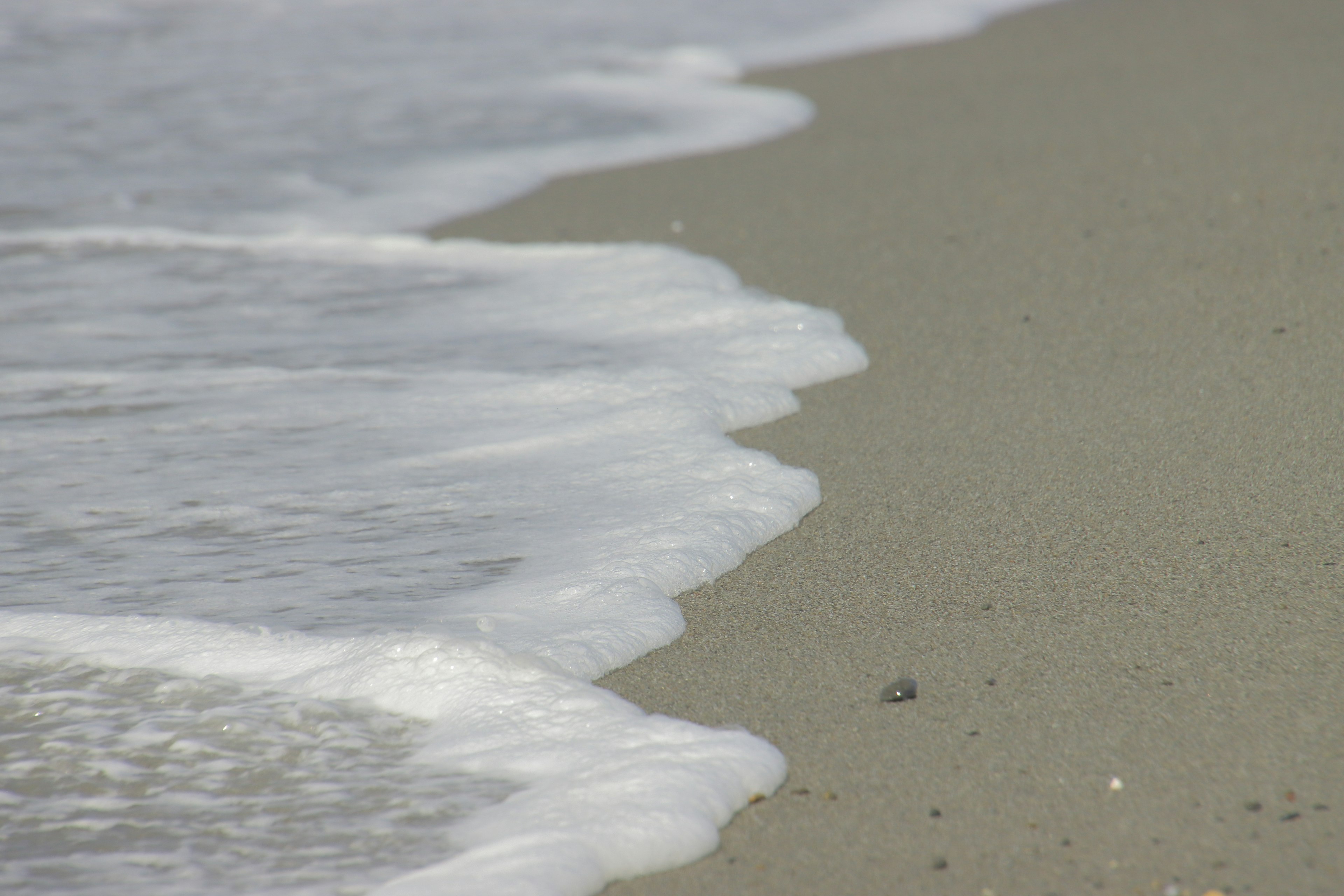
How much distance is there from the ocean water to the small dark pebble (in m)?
0.25

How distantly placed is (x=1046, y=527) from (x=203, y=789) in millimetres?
1623

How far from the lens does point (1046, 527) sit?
8.36ft

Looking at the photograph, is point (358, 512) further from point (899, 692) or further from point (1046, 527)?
point (1046, 527)

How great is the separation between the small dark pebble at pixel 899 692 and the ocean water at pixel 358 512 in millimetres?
253

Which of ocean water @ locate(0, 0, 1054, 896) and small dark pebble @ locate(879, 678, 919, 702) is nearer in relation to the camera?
ocean water @ locate(0, 0, 1054, 896)

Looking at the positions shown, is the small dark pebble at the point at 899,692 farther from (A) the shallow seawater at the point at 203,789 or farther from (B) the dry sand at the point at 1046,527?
(A) the shallow seawater at the point at 203,789

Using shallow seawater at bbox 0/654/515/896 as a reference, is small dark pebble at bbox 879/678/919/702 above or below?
above

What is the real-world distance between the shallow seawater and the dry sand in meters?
0.36

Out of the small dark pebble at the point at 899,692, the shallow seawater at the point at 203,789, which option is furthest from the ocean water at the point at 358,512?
the small dark pebble at the point at 899,692

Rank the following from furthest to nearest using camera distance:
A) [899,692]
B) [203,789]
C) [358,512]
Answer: [358,512], [899,692], [203,789]

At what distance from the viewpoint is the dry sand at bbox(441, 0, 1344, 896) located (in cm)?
172

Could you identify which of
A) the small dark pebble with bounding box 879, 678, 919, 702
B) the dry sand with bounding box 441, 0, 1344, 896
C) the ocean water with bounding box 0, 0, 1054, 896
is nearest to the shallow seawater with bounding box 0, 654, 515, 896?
the ocean water with bounding box 0, 0, 1054, 896

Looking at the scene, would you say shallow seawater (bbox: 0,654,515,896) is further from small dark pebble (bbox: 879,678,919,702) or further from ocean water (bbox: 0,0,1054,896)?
small dark pebble (bbox: 879,678,919,702)

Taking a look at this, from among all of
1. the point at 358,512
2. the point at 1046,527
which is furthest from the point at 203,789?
the point at 1046,527
